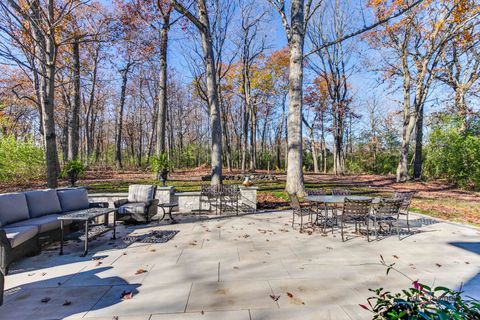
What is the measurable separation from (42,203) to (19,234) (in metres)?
1.29

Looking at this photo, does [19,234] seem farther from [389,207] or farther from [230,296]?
[389,207]

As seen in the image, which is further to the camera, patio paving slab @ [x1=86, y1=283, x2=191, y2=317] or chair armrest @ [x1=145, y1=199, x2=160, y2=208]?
chair armrest @ [x1=145, y1=199, x2=160, y2=208]

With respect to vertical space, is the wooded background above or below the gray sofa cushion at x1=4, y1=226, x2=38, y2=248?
above

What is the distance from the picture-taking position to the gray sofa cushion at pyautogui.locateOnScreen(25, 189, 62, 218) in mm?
4863

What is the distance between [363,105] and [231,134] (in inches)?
580

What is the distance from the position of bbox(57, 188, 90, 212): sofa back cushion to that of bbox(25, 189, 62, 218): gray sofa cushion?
0.13m

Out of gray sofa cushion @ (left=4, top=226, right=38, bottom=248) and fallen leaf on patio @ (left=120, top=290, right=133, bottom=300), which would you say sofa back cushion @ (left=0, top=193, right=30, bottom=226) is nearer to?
gray sofa cushion @ (left=4, top=226, right=38, bottom=248)

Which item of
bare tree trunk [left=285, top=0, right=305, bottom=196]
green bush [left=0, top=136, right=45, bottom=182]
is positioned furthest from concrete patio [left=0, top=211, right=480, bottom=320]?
green bush [left=0, top=136, right=45, bottom=182]

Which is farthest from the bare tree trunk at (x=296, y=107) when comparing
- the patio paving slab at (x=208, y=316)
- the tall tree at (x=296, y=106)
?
the patio paving slab at (x=208, y=316)

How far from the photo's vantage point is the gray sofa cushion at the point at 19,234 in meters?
3.78

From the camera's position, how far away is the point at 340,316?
2.46 m

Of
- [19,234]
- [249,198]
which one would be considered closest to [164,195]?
[249,198]

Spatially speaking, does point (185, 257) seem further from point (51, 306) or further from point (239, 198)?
point (239, 198)

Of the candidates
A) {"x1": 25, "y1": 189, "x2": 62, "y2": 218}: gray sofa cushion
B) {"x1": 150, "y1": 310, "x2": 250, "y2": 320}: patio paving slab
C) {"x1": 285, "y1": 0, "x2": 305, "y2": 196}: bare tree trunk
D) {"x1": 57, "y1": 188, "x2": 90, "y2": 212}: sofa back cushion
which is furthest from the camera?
{"x1": 285, "y1": 0, "x2": 305, "y2": 196}: bare tree trunk
